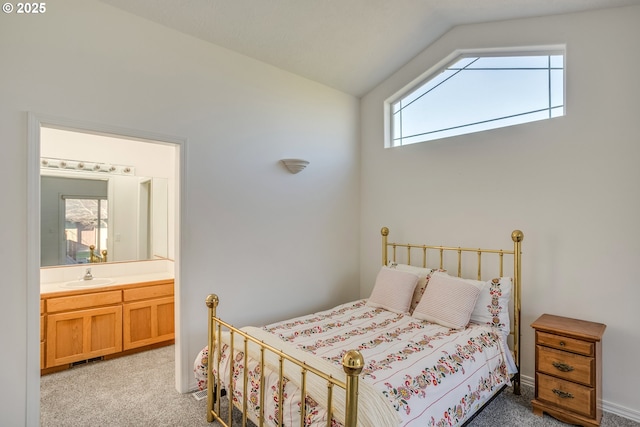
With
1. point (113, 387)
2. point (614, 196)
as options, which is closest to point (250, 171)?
point (113, 387)

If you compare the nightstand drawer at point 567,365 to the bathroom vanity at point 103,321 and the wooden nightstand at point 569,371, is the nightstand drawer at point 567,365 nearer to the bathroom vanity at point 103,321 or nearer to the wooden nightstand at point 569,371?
the wooden nightstand at point 569,371

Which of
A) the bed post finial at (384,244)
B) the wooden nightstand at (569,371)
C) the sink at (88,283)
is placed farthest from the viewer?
the bed post finial at (384,244)

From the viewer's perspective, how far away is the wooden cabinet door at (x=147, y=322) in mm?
3461

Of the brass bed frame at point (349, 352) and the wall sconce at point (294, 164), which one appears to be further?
the wall sconce at point (294, 164)

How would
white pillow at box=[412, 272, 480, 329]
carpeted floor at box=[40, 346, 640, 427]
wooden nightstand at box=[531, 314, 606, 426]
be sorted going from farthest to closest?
white pillow at box=[412, 272, 480, 329], carpeted floor at box=[40, 346, 640, 427], wooden nightstand at box=[531, 314, 606, 426]

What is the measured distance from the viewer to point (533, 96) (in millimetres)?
2990

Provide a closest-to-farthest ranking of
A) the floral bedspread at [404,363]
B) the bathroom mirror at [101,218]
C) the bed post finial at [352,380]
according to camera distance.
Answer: the bed post finial at [352,380]
the floral bedspread at [404,363]
the bathroom mirror at [101,218]

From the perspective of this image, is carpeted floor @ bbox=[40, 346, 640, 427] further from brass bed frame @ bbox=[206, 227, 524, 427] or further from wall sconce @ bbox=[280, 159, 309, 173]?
wall sconce @ bbox=[280, 159, 309, 173]

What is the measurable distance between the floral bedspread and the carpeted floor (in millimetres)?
231

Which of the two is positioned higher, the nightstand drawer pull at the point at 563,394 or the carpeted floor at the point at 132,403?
the nightstand drawer pull at the point at 563,394

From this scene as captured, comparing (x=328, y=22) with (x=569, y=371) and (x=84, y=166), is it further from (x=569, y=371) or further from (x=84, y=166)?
(x=569, y=371)

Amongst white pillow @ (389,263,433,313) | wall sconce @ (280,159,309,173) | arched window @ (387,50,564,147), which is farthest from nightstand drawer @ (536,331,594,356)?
wall sconce @ (280,159,309,173)

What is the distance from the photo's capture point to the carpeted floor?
7.79 ft

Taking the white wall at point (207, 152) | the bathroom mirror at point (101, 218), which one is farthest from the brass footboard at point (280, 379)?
the bathroom mirror at point (101, 218)
